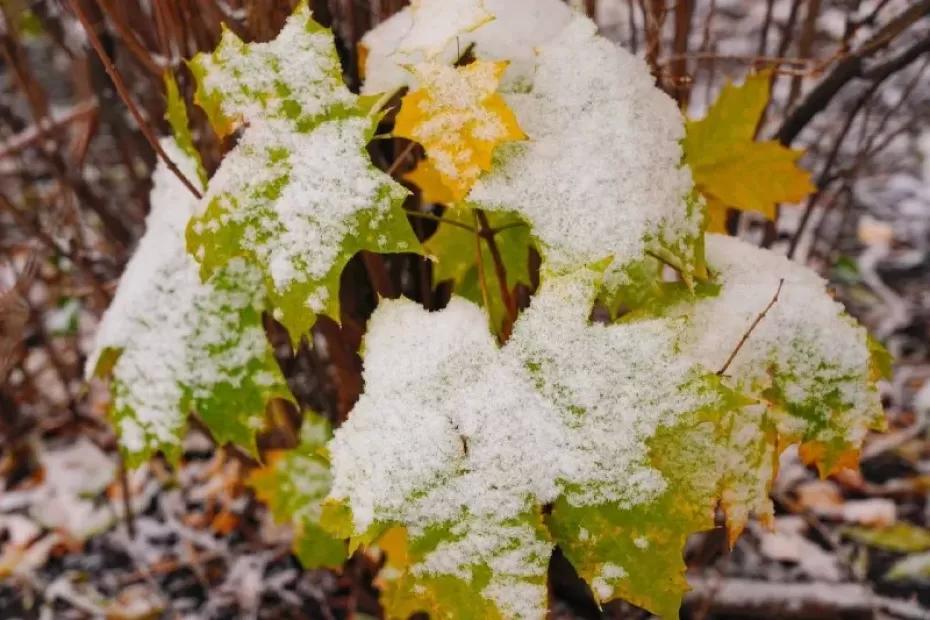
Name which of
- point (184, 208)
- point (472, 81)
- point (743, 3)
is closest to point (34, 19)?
point (184, 208)

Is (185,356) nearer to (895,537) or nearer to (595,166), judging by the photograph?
(595,166)

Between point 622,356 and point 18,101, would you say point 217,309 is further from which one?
point 18,101

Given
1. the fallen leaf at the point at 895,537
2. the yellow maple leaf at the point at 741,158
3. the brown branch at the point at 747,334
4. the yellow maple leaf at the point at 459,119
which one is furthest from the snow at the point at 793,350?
the fallen leaf at the point at 895,537

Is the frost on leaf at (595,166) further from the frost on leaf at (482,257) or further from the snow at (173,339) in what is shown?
the snow at (173,339)

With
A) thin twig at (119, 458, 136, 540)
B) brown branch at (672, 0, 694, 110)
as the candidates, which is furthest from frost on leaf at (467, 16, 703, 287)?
thin twig at (119, 458, 136, 540)

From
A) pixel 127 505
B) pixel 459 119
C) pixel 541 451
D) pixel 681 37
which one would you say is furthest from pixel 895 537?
pixel 127 505

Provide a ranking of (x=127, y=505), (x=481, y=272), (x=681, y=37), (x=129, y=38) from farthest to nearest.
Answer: (x=127, y=505), (x=681, y=37), (x=129, y=38), (x=481, y=272)
